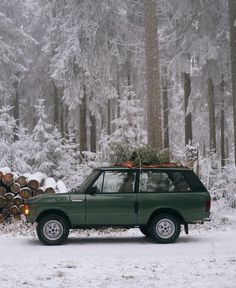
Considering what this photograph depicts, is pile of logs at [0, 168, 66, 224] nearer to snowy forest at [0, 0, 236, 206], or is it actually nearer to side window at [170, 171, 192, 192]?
snowy forest at [0, 0, 236, 206]

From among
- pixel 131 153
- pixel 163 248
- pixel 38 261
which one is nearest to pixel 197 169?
pixel 131 153

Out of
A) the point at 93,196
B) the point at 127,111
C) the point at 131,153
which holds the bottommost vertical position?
the point at 93,196

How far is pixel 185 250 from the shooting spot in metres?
10.3

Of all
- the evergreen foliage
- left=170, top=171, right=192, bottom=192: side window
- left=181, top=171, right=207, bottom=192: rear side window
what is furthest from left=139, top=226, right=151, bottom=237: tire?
the evergreen foliage

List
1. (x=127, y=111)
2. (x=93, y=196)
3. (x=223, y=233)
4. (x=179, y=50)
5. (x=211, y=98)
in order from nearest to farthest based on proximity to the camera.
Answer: (x=93, y=196) < (x=223, y=233) < (x=179, y=50) < (x=211, y=98) < (x=127, y=111)

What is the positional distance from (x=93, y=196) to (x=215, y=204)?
26.7 feet

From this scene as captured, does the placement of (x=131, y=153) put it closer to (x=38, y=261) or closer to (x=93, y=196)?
(x=93, y=196)

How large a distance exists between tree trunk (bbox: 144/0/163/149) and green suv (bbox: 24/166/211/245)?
3.90 meters

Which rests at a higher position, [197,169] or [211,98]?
[211,98]

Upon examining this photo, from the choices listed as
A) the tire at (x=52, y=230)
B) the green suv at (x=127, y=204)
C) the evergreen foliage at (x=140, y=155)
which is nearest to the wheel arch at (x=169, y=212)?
the green suv at (x=127, y=204)

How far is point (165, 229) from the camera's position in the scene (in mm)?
11344

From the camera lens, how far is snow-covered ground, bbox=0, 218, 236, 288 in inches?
294

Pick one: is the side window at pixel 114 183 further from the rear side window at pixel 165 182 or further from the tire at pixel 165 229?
the tire at pixel 165 229

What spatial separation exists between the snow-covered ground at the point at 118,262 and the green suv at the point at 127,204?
1.55 feet
